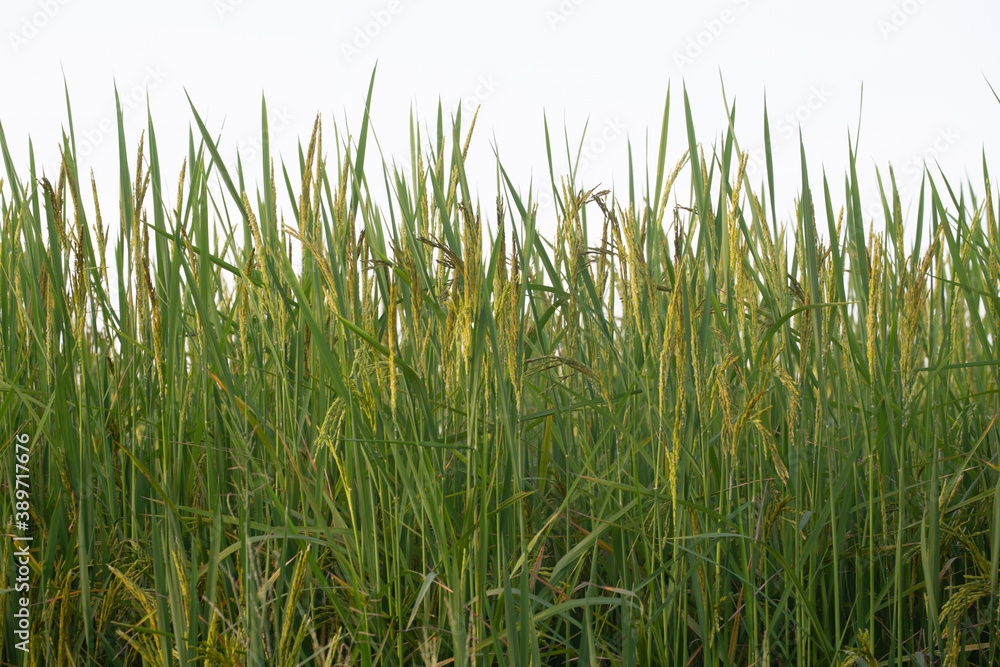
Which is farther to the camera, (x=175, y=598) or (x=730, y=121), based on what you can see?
(x=730, y=121)

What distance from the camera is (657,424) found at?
1.26m

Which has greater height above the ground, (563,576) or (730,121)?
(730,121)

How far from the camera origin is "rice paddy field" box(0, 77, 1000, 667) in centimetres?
102

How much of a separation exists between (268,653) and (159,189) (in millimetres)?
814

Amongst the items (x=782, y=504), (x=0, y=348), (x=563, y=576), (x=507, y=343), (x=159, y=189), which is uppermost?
(x=159, y=189)

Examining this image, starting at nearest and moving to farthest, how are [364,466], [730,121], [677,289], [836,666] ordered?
[677,289] < [836,666] < [364,466] < [730,121]

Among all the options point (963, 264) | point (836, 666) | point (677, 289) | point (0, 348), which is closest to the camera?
point (677, 289)

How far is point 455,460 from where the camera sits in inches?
50.4

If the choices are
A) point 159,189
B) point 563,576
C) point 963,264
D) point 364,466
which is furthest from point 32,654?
point 963,264

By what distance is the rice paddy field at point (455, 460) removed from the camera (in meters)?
1.02

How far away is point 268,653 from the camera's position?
0.99m

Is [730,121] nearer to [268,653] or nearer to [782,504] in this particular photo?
[782,504]

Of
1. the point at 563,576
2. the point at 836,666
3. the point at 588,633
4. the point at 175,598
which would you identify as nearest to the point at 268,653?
the point at 175,598

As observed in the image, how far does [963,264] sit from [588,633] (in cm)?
134
